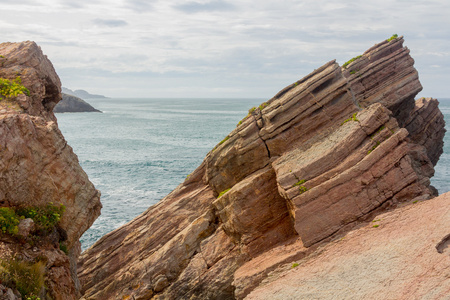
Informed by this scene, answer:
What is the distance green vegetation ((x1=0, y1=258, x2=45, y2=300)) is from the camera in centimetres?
1517

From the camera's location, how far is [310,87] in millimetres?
26172

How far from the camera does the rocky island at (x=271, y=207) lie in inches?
706

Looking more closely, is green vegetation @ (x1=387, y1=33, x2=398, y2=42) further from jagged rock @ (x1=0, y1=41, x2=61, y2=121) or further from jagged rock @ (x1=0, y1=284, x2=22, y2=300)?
jagged rock @ (x1=0, y1=284, x2=22, y2=300)

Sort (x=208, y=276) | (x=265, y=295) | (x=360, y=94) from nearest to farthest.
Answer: (x=265, y=295) → (x=208, y=276) → (x=360, y=94)

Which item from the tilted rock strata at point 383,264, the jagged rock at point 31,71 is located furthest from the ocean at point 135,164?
the tilted rock strata at point 383,264

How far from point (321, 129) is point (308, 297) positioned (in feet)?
37.3

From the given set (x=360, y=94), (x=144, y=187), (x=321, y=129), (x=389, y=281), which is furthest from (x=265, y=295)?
(x=144, y=187)

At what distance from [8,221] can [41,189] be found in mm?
2691

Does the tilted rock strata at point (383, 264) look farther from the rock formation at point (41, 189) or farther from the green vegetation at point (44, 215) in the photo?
the green vegetation at point (44, 215)

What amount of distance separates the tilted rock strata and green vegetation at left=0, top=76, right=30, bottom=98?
1656cm

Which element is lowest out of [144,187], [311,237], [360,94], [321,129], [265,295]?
[144,187]

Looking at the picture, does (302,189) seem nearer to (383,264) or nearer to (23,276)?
(383,264)

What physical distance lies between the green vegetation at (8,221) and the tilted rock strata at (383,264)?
11.3 m

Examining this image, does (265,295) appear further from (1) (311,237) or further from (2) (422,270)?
(2) (422,270)
